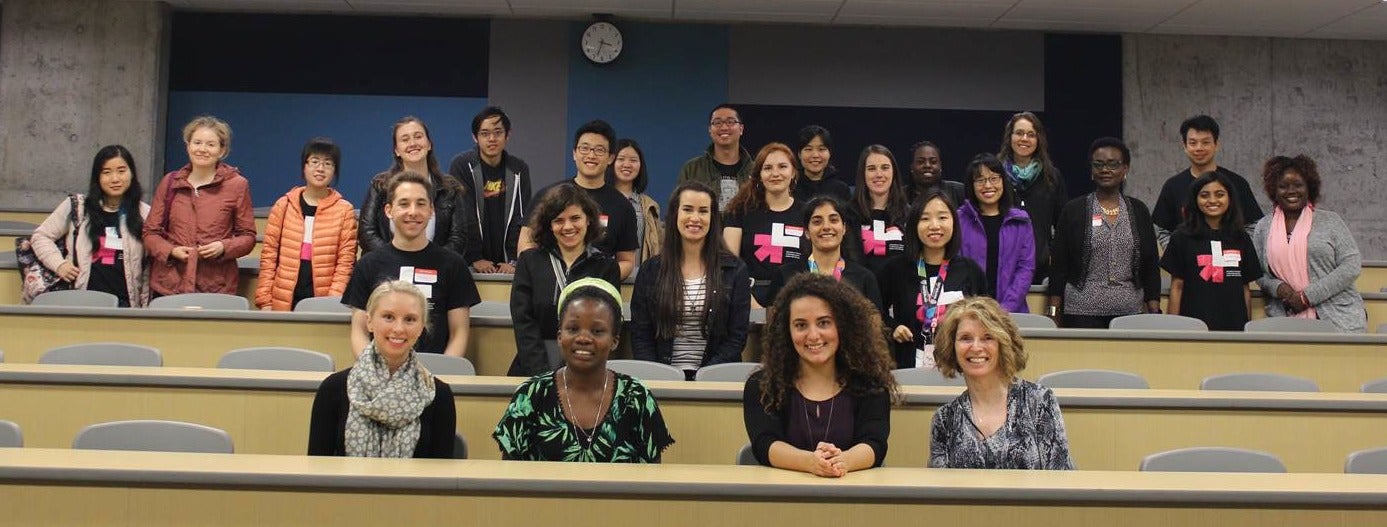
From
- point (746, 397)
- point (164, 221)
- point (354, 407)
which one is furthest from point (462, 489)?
point (164, 221)

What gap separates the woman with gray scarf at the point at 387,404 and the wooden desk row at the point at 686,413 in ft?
1.19

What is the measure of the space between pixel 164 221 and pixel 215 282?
35cm

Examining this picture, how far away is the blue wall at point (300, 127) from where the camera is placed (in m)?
9.18

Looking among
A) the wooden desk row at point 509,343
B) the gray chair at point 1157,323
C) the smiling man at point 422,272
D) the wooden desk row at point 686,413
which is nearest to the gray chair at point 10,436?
the wooden desk row at point 686,413

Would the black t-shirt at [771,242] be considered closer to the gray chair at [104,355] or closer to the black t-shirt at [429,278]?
the black t-shirt at [429,278]

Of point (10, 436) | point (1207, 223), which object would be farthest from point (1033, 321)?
point (10, 436)

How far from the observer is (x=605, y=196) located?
5180mm

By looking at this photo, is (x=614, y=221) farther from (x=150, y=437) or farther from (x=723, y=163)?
(x=150, y=437)

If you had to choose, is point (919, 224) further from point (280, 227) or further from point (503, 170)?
point (280, 227)

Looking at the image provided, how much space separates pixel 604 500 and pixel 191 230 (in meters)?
3.57

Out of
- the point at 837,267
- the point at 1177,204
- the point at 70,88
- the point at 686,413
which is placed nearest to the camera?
the point at 686,413

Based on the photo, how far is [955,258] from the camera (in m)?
4.54

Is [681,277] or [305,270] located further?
[305,270]

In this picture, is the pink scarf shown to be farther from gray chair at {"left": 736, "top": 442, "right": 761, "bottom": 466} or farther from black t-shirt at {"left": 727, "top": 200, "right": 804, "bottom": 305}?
gray chair at {"left": 736, "top": 442, "right": 761, "bottom": 466}
